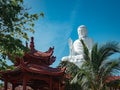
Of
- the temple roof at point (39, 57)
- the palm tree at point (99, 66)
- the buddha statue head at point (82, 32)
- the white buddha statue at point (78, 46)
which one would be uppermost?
the buddha statue head at point (82, 32)

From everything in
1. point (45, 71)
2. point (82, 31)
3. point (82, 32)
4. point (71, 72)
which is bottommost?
point (71, 72)

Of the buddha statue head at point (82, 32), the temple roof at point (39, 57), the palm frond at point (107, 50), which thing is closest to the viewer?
the palm frond at point (107, 50)

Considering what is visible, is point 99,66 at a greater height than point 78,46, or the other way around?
point 78,46

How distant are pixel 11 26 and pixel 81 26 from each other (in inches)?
1104

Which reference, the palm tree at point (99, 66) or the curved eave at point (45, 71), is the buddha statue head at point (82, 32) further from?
the palm tree at point (99, 66)

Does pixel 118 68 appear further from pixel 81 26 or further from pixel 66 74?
pixel 81 26

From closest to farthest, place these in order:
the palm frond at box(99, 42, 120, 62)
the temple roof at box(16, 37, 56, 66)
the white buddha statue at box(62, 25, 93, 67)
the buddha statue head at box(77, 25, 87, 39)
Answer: the palm frond at box(99, 42, 120, 62) → the temple roof at box(16, 37, 56, 66) → the white buddha statue at box(62, 25, 93, 67) → the buddha statue head at box(77, 25, 87, 39)

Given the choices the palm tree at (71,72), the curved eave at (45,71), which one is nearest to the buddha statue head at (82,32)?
the palm tree at (71,72)

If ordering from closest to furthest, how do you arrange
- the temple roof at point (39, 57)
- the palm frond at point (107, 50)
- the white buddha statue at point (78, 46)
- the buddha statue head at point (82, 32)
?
1. the palm frond at point (107, 50)
2. the temple roof at point (39, 57)
3. the white buddha statue at point (78, 46)
4. the buddha statue head at point (82, 32)

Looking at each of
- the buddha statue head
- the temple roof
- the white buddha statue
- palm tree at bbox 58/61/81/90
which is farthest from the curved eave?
the buddha statue head

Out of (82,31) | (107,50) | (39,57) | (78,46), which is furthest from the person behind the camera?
(82,31)

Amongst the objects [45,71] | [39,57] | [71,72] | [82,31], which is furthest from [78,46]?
[71,72]

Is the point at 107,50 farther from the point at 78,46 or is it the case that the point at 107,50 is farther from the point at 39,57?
the point at 78,46

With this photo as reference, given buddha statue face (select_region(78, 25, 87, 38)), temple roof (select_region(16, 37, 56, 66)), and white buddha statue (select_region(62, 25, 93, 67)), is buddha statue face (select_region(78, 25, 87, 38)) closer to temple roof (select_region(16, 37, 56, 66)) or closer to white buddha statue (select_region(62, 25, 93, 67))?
white buddha statue (select_region(62, 25, 93, 67))
